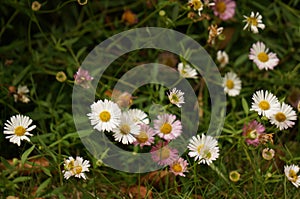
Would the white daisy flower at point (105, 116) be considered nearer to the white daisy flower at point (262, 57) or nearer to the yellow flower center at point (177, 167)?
the yellow flower center at point (177, 167)

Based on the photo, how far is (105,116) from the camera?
4.11 ft

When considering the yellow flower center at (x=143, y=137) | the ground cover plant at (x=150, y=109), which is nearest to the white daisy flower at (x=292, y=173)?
the ground cover plant at (x=150, y=109)

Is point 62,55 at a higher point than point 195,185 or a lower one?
higher

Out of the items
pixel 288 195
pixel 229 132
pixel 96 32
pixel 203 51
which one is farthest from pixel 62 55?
pixel 288 195

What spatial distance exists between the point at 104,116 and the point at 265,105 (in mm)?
381

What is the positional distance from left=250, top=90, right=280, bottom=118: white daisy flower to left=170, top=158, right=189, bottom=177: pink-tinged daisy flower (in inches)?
8.0

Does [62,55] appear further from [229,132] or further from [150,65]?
[229,132]

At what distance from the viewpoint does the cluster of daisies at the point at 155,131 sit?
1.25 meters

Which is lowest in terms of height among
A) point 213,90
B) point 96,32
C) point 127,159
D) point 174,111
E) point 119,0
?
point 127,159

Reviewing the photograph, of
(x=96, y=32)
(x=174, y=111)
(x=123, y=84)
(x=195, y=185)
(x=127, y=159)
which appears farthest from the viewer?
(x=96, y=32)

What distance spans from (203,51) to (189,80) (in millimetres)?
99

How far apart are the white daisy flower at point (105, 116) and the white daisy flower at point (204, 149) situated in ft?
0.61

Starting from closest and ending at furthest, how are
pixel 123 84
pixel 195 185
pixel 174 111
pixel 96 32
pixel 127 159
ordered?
pixel 195 185, pixel 127 159, pixel 174 111, pixel 123 84, pixel 96 32

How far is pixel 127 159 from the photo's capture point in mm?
1377
